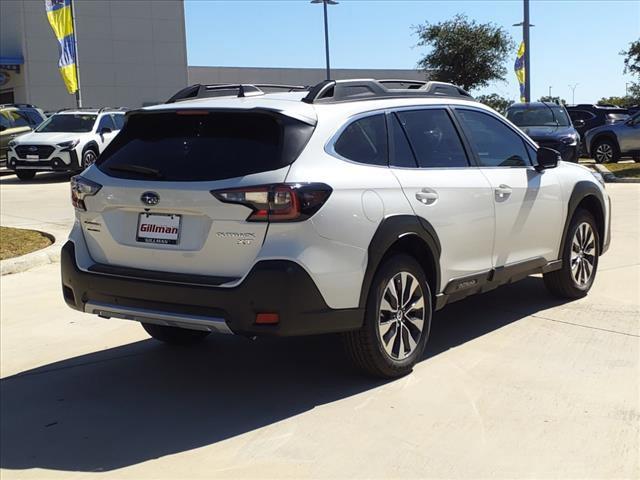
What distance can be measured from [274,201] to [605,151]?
1898 centimetres

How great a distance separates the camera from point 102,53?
40.7 meters

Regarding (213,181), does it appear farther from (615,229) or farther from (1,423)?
(615,229)

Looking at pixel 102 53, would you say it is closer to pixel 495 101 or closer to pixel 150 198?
pixel 495 101

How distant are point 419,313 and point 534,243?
5.09 ft

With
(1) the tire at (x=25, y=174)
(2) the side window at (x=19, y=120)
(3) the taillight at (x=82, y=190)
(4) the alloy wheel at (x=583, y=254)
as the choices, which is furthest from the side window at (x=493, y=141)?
(2) the side window at (x=19, y=120)

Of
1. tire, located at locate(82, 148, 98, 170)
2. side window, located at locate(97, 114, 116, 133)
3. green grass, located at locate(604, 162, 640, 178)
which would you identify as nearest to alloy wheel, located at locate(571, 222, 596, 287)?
green grass, located at locate(604, 162, 640, 178)

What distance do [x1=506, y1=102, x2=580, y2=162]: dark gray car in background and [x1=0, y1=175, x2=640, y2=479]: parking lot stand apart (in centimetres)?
1145

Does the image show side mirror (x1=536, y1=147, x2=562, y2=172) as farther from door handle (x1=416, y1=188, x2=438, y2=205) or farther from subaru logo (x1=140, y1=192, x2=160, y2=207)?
subaru logo (x1=140, y1=192, x2=160, y2=207)

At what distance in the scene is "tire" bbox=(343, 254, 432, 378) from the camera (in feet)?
15.0

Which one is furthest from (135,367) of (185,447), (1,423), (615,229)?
(615,229)

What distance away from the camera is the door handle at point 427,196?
192 inches

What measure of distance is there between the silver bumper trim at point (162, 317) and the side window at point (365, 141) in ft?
3.99

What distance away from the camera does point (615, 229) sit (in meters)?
10.3

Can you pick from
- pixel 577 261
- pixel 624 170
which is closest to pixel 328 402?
pixel 577 261
